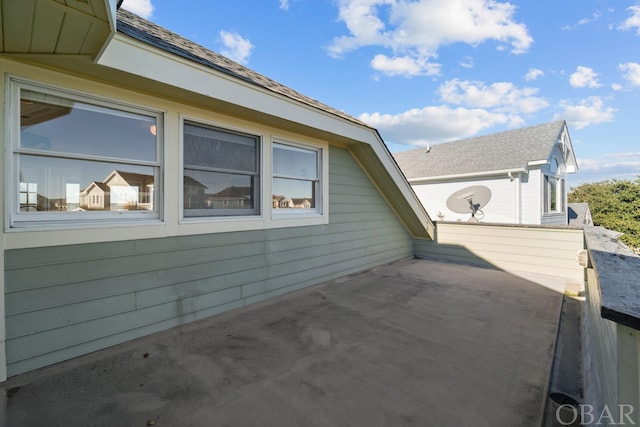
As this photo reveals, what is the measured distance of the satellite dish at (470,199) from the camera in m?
10.6

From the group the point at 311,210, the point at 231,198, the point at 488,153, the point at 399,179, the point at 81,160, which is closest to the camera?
the point at 81,160

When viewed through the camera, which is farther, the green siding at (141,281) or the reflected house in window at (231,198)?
the reflected house in window at (231,198)

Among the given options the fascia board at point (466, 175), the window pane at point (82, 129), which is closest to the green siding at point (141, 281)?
the window pane at point (82, 129)

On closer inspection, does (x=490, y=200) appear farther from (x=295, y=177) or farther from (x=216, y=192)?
(x=216, y=192)

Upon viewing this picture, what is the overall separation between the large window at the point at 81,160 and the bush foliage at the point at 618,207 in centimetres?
1805

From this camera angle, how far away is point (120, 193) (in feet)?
9.07

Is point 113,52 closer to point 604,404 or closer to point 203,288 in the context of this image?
point 203,288

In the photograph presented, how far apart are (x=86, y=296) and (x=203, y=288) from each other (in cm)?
109

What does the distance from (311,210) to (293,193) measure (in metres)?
0.49

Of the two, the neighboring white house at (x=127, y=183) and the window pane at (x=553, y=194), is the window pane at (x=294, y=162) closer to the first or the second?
the neighboring white house at (x=127, y=183)

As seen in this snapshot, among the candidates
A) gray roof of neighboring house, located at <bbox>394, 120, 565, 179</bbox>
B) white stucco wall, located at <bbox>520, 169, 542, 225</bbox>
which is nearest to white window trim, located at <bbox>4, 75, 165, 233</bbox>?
gray roof of neighboring house, located at <bbox>394, 120, 565, 179</bbox>

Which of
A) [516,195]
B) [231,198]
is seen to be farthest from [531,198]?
[231,198]

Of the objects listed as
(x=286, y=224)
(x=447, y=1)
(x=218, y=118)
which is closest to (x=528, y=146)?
(x=447, y=1)

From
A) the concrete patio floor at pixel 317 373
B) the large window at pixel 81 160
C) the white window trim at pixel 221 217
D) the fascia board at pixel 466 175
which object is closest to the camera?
the concrete patio floor at pixel 317 373
